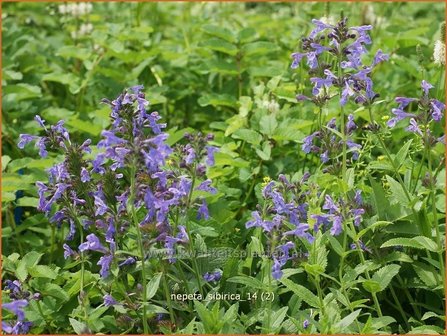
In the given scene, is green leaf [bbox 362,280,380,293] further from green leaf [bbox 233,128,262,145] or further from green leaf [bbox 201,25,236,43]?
green leaf [bbox 201,25,236,43]

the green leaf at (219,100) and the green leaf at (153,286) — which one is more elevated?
the green leaf at (219,100)

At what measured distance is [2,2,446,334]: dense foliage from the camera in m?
2.76

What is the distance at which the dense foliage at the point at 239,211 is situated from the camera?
2.76 m

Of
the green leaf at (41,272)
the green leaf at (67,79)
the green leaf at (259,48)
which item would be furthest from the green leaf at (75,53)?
the green leaf at (41,272)

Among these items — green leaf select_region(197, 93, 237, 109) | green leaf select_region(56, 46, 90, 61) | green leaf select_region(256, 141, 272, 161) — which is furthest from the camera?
green leaf select_region(56, 46, 90, 61)

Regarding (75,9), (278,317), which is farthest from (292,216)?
(75,9)

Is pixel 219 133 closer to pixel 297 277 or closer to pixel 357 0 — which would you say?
pixel 297 277

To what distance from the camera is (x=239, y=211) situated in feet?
13.0

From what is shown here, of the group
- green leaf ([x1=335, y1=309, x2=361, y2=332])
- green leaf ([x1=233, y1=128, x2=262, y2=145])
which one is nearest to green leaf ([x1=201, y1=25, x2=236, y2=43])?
green leaf ([x1=233, y1=128, x2=262, y2=145])

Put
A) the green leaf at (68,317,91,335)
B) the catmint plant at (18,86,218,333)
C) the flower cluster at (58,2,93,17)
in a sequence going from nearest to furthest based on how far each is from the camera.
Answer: the catmint plant at (18,86,218,333) → the green leaf at (68,317,91,335) → the flower cluster at (58,2,93,17)

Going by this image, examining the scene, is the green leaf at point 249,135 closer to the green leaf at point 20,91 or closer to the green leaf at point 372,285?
the green leaf at point 372,285

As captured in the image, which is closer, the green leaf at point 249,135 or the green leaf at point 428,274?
the green leaf at point 428,274

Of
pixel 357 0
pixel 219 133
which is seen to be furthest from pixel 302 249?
pixel 357 0

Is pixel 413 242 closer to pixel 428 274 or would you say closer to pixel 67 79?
pixel 428 274
